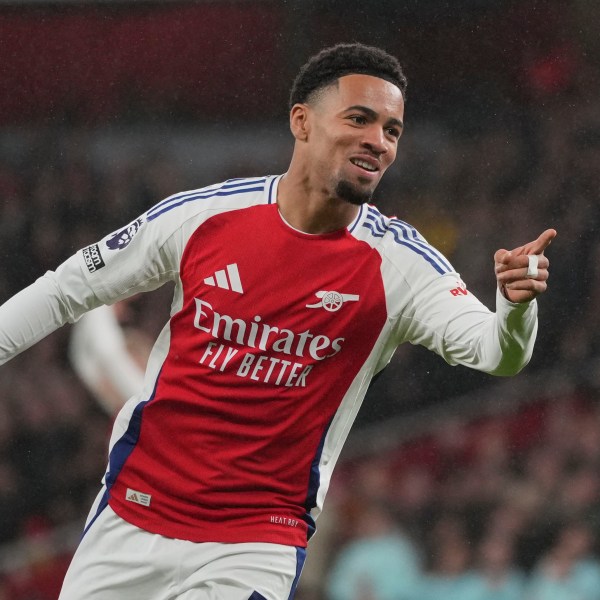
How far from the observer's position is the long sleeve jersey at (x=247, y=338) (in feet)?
8.57

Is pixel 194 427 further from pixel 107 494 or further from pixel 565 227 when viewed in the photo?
pixel 565 227

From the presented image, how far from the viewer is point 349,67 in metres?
2.74

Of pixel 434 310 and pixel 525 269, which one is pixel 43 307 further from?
pixel 525 269

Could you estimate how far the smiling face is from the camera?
2627mm

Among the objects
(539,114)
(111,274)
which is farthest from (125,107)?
(111,274)

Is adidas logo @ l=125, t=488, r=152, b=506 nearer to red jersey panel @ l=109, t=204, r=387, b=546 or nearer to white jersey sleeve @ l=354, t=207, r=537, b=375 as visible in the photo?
red jersey panel @ l=109, t=204, r=387, b=546

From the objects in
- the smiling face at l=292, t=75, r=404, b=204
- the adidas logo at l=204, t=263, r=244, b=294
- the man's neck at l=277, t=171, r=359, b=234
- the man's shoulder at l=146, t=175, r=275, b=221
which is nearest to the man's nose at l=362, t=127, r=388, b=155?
the smiling face at l=292, t=75, r=404, b=204

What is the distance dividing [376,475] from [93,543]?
3.06 m

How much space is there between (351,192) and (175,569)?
2.82 ft

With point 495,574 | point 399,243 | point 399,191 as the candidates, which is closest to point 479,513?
point 495,574

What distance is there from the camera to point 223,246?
2.69 meters

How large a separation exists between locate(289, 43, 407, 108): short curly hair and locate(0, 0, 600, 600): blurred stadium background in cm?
306

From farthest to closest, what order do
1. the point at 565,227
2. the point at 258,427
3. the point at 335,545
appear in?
the point at 565,227 → the point at 335,545 → the point at 258,427

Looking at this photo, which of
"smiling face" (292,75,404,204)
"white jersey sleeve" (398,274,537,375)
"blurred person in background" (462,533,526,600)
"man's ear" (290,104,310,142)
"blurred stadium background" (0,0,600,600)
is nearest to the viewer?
"white jersey sleeve" (398,274,537,375)
